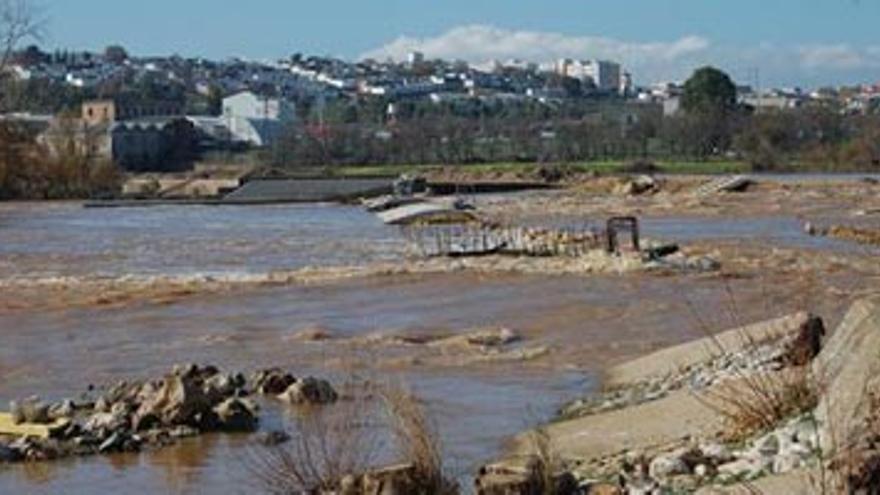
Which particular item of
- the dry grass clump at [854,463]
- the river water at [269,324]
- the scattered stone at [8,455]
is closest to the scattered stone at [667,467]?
the dry grass clump at [854,463]

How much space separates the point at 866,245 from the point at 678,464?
140 feet

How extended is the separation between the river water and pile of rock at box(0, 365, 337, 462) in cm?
43

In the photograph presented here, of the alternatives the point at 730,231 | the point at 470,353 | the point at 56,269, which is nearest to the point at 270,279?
the point at 56,269

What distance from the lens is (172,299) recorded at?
3994 cm

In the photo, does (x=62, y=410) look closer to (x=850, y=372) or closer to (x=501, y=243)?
(x=850, y=372)

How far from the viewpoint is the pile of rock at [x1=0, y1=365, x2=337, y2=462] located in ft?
58.1

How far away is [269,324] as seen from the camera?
3372 centimetres

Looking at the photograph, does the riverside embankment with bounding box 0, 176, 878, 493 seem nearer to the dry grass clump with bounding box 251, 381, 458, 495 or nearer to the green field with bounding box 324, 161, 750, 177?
the dry grass clump with bounding box 251, 381, 458, 495

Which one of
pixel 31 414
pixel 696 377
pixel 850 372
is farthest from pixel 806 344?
pixel 31 414

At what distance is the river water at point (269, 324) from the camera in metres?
17.2

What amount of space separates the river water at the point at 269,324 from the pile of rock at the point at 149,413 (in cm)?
43

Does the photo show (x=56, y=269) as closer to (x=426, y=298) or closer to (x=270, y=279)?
(x=270, y=279)

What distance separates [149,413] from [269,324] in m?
14.8

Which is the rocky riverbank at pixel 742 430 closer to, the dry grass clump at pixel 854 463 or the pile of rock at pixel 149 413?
the dry grass clump at pixel 854 463
